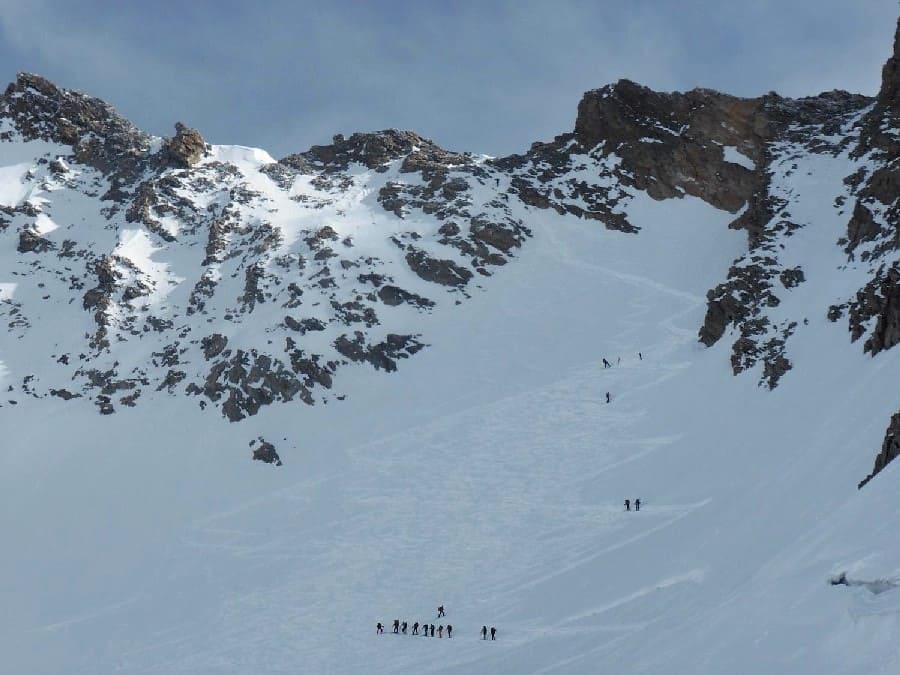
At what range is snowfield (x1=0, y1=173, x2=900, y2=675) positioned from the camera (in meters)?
22.5

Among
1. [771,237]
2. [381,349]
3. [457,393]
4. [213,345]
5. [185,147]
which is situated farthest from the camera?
[185,147]

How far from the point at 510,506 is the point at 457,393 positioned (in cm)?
1546

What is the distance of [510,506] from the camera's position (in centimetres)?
4394

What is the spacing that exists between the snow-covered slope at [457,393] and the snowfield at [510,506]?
18 centimetres

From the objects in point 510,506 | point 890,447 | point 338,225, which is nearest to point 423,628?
point 510,506

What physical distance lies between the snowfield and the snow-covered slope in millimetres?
180

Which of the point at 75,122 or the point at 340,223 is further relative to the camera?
the point at 75,122

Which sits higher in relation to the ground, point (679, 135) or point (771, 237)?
point (679, 135)

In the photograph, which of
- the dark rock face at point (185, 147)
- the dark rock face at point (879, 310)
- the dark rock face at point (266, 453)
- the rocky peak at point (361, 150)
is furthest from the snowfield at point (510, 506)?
the rocky peak at point (361, 150)

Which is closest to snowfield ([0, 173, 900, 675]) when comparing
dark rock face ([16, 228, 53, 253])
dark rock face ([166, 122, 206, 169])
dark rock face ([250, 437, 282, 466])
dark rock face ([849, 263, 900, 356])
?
dark rock face ([250, 437, 282, 466])

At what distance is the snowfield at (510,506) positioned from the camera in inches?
886

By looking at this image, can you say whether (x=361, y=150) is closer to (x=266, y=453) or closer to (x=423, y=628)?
(x=266, y=453)

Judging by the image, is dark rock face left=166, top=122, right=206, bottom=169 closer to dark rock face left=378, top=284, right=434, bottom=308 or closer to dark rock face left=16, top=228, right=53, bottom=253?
dark rock face left=16, top=228, right=53, bottom=253

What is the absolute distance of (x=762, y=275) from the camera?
193 feet
